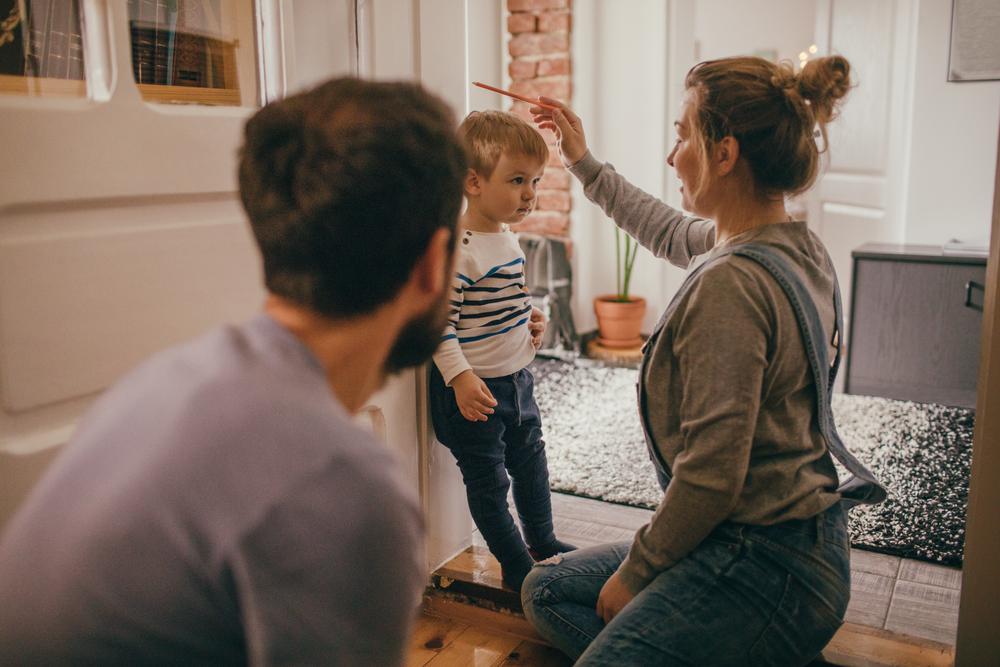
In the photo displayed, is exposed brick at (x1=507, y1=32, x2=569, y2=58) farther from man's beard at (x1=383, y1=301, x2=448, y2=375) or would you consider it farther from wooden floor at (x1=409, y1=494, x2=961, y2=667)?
man's beard at (x1=383, y1=301, x2=448, y2=375)

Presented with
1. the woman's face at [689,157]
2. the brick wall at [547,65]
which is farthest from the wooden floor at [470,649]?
the brick wall at [547,65]

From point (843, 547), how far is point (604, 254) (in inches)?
123

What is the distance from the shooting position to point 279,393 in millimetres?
633

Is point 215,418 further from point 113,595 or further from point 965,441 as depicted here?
point 965,441

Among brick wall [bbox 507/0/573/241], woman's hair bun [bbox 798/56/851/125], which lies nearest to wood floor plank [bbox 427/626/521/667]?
woman's hair bun [bbox 798/56/851/125]

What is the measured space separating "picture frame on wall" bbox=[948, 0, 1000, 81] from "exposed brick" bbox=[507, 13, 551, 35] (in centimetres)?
179

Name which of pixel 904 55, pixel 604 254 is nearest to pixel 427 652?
pixel 604 254

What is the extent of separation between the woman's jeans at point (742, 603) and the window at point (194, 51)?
949 mm

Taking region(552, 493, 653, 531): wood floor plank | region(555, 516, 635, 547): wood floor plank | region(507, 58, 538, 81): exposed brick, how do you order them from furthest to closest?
region(507, 58, 538, 81): exposed brick < region(552, 493, 653, 531): wood floor plank < region(555, 516, 635, 547): wood floor plank

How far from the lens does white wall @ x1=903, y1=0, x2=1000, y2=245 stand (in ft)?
12.8

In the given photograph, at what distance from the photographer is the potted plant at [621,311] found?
4062 millimetres

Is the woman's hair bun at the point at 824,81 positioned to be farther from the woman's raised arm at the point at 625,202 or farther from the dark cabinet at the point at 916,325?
the dark cabinet at the point at 916,325

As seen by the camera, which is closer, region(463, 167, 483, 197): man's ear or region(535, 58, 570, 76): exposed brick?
region(463, 167, 483, 197): man's ear

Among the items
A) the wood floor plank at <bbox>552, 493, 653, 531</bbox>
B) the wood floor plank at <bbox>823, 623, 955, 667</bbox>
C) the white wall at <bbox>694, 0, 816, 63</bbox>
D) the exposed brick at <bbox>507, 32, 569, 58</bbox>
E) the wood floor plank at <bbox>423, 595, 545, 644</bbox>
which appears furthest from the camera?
the white wall at <bbox>694, 0, 816, 63</bbox>
